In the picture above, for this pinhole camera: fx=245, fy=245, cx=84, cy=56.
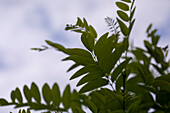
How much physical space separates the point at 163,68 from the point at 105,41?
2.27 feet

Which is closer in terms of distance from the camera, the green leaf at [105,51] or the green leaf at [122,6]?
the green leaf at [105,51]

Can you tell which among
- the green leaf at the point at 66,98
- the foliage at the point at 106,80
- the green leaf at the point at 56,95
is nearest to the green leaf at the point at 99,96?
the foliage at the point at 106,80

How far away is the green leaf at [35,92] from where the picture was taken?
3.22 ft

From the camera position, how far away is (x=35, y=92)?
99cm

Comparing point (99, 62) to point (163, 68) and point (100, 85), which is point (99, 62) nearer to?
point (100, 85)

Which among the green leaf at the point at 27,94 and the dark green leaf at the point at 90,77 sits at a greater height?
the dark green leaf at the point at 90,77

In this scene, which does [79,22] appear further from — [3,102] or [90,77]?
[3,102]

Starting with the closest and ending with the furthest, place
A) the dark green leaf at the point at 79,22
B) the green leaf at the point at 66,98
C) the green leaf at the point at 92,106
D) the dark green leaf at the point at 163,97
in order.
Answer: the green leaf at the point at 92,106 < the dark green leaf at the point at 79,22 < the dark green leaf at the point at 163,97 < the green leaf at the point at 66,98

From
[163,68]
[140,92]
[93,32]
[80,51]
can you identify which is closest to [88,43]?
[80,51]

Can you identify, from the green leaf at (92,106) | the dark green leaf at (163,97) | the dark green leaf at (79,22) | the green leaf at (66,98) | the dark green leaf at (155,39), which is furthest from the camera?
the dark green leaf at (155,39)

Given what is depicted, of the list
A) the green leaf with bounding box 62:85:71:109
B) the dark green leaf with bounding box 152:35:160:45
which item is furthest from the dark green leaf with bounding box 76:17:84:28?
the dark green leaf with bounding box 152:35:160:45

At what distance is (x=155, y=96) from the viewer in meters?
0.92

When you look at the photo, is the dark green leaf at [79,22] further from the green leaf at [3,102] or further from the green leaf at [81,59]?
the green leaf at [3,102]

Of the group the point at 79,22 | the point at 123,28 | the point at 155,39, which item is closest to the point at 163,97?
the point at 123,28
